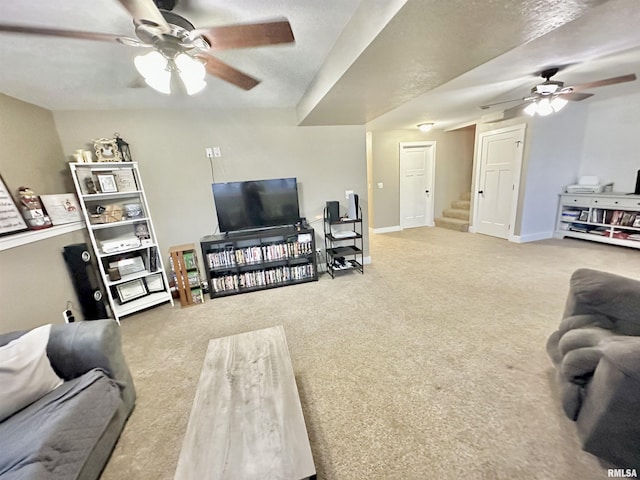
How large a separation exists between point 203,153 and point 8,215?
6.05 ft

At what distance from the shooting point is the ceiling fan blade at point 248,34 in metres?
1.24

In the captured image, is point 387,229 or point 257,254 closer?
point 257,254

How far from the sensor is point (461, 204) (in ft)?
21.4

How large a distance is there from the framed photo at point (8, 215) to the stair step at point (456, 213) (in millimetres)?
7208

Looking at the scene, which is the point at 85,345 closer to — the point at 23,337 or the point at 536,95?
the point at 23,337

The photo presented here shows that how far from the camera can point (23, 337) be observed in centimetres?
147

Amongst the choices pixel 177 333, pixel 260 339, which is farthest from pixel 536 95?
pixel 177 333

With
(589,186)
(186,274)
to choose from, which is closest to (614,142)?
(589,186)

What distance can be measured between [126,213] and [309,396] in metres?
2.91

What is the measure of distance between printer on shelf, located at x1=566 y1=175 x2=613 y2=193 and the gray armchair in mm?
4258

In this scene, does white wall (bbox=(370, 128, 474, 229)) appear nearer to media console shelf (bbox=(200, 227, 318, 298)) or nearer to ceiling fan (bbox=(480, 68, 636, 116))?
ceiling fan (bbox=(480, 68, 636, 116))

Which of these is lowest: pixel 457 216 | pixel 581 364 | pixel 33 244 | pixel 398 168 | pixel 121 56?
pixel 457 216

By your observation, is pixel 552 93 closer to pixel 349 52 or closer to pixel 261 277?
pixel 349 52

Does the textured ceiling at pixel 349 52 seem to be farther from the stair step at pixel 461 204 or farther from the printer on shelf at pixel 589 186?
the stair step at pixel 461 204
